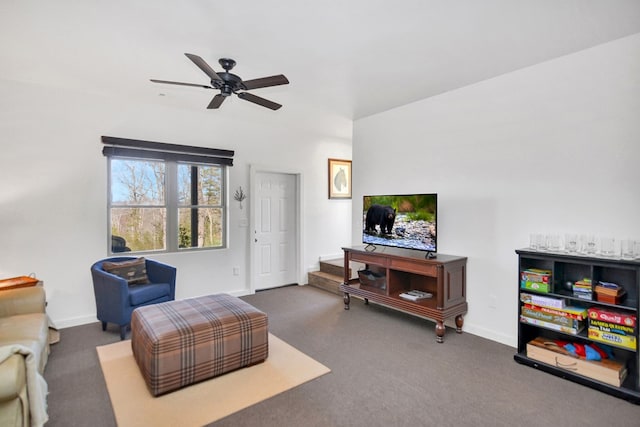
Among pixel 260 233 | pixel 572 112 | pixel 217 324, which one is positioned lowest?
pixel 217 324

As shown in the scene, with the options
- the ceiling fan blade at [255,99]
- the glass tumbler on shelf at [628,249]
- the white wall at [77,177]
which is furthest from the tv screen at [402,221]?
the ceiling fan blade at [255,99]

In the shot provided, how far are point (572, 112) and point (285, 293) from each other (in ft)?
13.4

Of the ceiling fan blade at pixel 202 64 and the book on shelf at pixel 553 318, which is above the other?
the ceiling fan blade at pixel 202 64

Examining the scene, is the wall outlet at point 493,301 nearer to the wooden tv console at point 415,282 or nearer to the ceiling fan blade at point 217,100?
the wooden tv console at point 415,282

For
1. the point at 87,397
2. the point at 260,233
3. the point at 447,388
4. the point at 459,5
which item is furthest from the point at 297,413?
the point at 260,233

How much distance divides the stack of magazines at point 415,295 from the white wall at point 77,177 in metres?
2.49

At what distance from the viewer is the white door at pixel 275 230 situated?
17.5 ft

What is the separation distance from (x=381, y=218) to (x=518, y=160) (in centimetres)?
155

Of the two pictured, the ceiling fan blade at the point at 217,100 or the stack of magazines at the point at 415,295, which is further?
the stack of magazines at the point at 415,295

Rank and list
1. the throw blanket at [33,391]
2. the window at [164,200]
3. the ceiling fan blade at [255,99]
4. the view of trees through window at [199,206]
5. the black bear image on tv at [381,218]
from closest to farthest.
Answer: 1. the throw blanket at [33,391]
2. the ceiling fan blade at [255,99]
3. the black bear image on tv at [381,218]
4. the window at [164,200]
5. the view of trees through window at [199,206]

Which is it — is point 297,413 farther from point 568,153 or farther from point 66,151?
point 66,151

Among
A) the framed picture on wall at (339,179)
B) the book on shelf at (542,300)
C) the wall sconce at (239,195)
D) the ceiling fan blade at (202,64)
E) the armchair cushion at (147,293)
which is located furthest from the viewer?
the framed picture on wall at (339,179)

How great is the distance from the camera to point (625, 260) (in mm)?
2322

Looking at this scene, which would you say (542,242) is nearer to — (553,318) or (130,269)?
(553,318)
